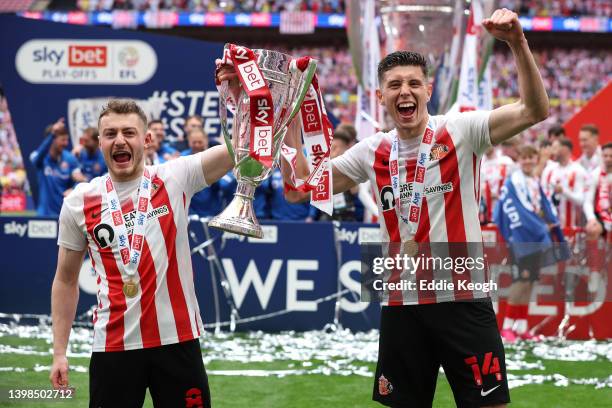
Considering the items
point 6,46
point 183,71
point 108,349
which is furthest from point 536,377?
point 6,46

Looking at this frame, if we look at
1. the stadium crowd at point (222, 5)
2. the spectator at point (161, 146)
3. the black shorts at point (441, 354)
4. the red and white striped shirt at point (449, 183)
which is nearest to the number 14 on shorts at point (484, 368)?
the black shorts at point (441, 354)

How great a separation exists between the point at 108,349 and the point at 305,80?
1236 mm

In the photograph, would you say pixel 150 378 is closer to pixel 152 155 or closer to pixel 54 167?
pixel 152 155

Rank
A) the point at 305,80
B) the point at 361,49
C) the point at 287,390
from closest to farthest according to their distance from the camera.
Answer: the point at 305,80 < the point at 287,390 < the point at 361,49

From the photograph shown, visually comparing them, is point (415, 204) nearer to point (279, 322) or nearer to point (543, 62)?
point (279, 322)

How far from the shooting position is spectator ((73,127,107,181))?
9.94 metres

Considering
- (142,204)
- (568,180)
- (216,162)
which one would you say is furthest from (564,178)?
(142,204)

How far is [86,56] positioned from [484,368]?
27.7ft

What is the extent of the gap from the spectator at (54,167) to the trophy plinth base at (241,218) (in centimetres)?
714

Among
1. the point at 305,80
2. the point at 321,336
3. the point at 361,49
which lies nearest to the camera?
the point at 305,80

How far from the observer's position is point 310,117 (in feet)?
12.1

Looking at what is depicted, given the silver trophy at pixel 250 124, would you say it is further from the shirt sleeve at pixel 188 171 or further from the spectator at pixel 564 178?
the spectator at pixel 564 178

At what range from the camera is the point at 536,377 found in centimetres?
681

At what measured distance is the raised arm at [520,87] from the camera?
3152mm
